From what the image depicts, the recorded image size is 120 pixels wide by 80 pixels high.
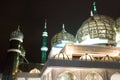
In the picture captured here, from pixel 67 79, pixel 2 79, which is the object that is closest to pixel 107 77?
pixel 67 79

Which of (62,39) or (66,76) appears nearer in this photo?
(66,76)

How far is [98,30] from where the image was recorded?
65.2 ft

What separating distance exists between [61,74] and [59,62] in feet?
2.68

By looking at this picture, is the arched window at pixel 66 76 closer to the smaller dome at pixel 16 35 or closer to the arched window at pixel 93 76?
the arched window at pixel 93 76

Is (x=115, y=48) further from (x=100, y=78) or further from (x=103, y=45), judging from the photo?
(x=100, y=78)

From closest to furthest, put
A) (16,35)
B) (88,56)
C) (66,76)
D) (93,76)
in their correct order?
(66,76)
(93,76)
(88,56)
(16,35)

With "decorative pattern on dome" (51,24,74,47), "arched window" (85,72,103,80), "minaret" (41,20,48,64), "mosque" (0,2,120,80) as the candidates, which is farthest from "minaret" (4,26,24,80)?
"arched window" (85,72,103,80)

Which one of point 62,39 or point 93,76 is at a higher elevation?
point 62,39

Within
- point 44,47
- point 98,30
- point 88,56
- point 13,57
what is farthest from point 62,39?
point 44,47

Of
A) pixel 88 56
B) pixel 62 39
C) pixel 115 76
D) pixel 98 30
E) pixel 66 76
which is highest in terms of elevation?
pixel 98 30

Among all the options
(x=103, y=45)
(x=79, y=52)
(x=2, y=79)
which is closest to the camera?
(x=79, y=52)

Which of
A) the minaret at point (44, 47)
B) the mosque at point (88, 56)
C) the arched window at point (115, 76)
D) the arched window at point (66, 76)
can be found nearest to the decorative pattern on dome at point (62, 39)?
the mosque at point (88, 56)

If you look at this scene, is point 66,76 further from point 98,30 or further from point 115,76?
point 98,30

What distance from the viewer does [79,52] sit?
1816cm
